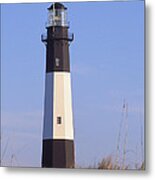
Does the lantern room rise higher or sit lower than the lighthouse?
higher

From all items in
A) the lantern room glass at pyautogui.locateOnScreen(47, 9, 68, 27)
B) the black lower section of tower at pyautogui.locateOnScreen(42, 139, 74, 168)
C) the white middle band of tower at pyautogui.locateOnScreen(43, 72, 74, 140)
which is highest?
the lantern room glass at pyautogui.locateOnScreen(47, 9, 68, 27)

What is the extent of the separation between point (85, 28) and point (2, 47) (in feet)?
1.24

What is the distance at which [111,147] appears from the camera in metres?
2.48

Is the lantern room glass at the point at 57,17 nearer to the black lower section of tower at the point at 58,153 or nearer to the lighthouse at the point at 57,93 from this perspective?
the lighthouse at the point at 57,93

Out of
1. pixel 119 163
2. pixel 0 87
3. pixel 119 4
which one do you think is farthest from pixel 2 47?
pixel 119 163

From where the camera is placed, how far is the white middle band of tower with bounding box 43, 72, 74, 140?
2.54m

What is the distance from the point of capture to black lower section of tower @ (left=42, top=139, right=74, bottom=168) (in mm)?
2516

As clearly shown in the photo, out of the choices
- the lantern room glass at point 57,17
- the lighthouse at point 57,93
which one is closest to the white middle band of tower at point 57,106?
the lighthouse at point 57,93

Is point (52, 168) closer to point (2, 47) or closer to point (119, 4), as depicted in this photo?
point (2, 47)

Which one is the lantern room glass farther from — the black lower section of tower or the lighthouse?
the black lower section of tower

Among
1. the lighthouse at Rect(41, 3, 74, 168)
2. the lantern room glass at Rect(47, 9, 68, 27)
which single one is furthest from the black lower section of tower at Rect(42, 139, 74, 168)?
the lantern room glass at Rect(47, 9, 68, 27)

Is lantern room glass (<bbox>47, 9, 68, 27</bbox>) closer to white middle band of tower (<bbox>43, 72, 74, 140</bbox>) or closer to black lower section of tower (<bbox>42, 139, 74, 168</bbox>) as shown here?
white middle band of tower (<bbox>43, 72, 74, 140</bbox>)

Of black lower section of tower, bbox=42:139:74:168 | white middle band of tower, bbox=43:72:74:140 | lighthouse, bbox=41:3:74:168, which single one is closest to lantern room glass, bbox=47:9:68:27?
lighthouse, bbox=41:3:74:168

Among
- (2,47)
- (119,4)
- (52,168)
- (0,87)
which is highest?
(119,4)
